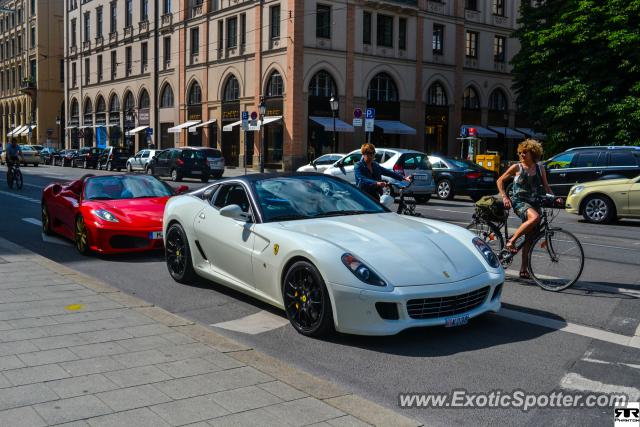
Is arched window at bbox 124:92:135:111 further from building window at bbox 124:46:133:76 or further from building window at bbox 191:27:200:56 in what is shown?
building window at bbox 191:27:200:56

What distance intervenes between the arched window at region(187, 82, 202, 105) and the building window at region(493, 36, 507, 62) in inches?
874

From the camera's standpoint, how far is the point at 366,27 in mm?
44219

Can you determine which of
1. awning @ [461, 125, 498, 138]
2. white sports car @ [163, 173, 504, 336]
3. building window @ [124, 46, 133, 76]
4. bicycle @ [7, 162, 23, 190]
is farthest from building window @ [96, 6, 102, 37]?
white sports car @ [163, 173, 504, 336]

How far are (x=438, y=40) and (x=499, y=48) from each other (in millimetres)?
6919

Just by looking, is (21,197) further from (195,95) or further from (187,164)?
(195,95)

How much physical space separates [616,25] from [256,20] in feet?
74.6

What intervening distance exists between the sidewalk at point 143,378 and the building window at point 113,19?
2446 inches

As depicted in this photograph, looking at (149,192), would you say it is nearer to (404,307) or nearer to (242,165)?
(404,307)

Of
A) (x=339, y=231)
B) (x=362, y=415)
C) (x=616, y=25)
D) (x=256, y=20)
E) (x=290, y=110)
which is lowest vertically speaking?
(x=362, y=415)

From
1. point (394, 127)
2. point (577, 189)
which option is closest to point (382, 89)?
point (394, 127)

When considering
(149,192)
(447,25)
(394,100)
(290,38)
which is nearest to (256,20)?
(290,38)

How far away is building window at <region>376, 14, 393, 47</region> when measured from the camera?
148 ft

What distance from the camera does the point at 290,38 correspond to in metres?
40.8

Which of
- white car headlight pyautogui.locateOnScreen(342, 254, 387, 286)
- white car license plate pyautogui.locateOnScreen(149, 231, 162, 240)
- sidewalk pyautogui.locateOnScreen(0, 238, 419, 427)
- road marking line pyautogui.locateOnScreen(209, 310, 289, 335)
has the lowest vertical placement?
road marking line pyautogui.locateOnScreen(209, 310, 289, 335)
